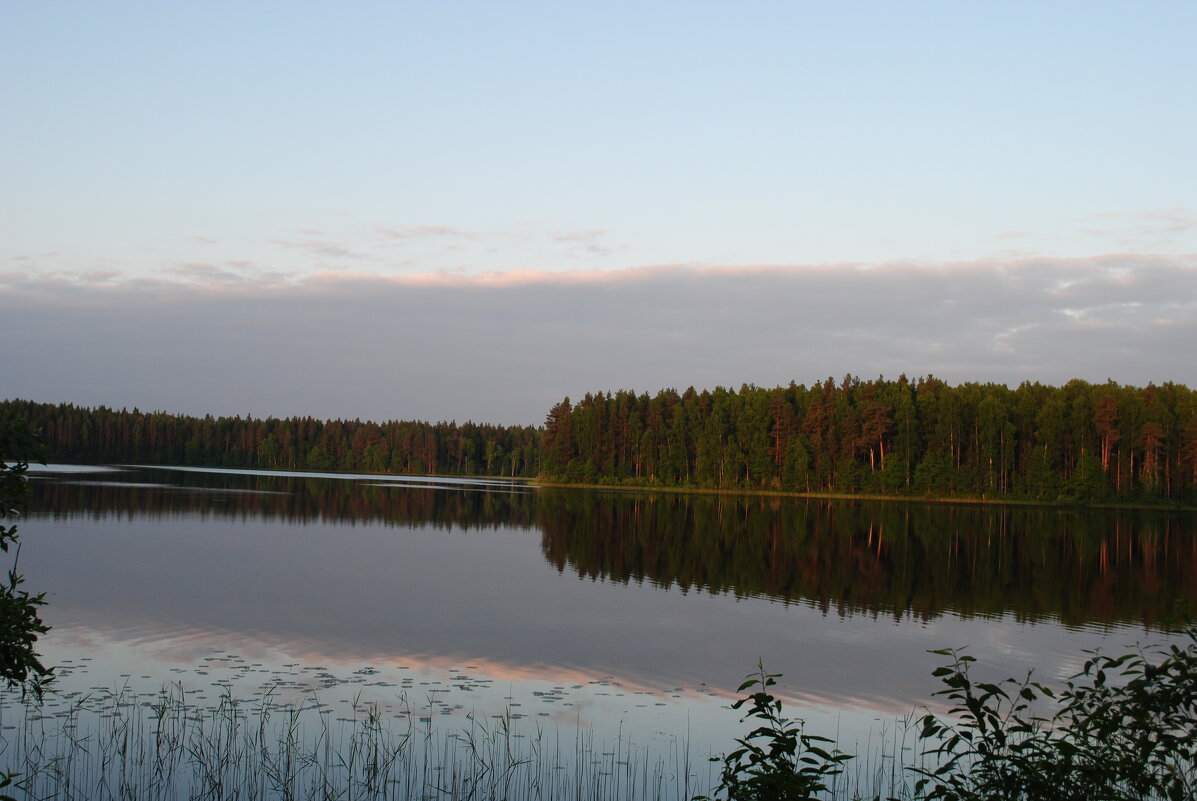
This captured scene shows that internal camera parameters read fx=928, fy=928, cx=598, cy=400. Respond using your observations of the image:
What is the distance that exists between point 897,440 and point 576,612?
3391 inches

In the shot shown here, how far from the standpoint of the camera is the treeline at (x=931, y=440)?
3696 inches

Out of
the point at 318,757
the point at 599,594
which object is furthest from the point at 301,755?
the point at 599,594

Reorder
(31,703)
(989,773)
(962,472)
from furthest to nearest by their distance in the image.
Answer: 1. (962,472)
2. (31,703)
3. (989,773)

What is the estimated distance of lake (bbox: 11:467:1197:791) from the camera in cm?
1496

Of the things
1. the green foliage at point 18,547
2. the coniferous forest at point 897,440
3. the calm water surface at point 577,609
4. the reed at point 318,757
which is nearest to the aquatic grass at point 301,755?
the reed at point 318,757

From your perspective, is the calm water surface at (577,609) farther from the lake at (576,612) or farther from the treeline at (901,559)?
the treeline at (901,559)

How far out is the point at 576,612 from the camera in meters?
24.1

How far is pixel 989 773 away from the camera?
674 cm

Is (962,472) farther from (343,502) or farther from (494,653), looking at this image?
(494,653)

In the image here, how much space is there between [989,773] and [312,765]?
25.0ft

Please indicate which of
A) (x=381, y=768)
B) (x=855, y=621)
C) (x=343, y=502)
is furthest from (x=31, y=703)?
(x=343, y=502)

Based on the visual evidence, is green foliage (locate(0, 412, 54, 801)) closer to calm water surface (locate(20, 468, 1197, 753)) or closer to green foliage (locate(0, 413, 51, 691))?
green foliage (locate(0, 413, 51, 691))

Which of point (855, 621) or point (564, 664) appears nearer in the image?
point (564, 664)

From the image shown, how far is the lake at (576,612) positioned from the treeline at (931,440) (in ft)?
159
